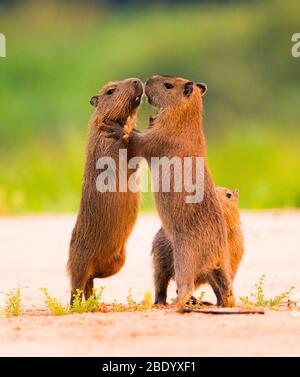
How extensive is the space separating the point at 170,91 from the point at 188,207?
1.02 meters

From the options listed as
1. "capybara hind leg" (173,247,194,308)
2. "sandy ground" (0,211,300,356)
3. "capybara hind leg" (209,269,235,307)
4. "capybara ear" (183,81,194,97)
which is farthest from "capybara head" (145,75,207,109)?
"sandy ground" (0,211,300,356)

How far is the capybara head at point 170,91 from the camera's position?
8820mm

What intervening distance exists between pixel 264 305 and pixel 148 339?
2.08 meters

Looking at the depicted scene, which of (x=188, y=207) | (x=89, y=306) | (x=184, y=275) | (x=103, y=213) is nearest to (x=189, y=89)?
(x=188, y=207)

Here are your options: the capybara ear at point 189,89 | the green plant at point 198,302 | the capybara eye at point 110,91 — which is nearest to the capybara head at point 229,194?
the capybara ear at point 189,89

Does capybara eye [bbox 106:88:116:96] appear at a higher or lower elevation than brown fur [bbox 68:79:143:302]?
higher

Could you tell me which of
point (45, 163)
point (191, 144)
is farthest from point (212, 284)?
point (45, 163)

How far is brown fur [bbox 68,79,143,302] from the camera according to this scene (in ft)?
29.3

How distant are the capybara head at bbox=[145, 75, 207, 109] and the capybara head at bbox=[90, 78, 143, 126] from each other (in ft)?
0.45

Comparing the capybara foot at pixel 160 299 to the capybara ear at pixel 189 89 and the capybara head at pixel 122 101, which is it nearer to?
the capybara head at pixel 122 101

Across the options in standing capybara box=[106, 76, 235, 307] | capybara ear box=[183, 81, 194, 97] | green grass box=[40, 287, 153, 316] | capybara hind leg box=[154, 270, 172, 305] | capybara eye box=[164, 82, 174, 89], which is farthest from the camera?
capybara hind leg box=[154, 270, 172, 305]

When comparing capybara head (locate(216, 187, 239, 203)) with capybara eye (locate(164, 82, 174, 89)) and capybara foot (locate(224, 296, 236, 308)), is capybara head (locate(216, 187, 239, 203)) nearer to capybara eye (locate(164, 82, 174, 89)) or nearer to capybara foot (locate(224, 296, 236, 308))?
capybara eye (locate(164, 82, 174, 89))

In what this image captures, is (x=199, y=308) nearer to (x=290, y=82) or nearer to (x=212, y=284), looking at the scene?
(x=212, y=284)

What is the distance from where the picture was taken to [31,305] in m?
9.38
